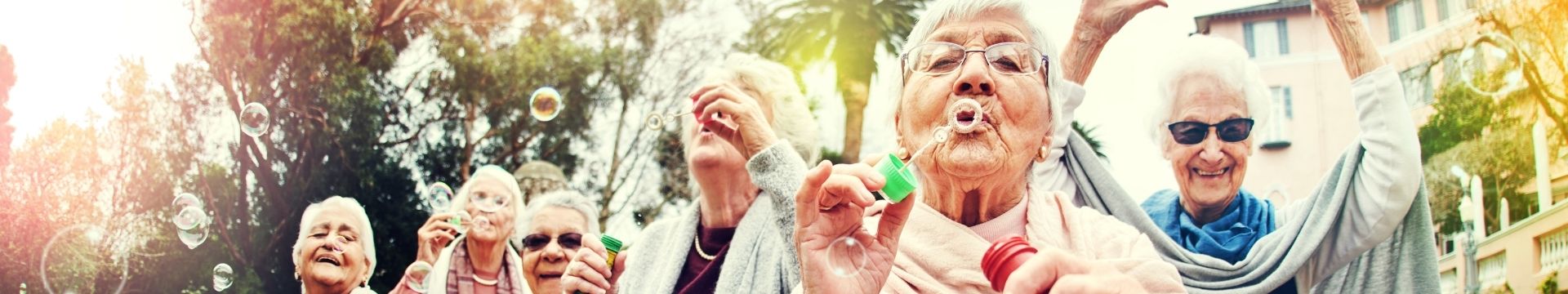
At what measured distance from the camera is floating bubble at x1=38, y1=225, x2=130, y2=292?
322 inches

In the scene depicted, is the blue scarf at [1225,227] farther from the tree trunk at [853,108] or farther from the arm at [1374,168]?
the tree trunk at [853,108]

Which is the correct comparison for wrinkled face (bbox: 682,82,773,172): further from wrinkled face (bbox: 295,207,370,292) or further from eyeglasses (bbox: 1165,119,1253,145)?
wrinkled face (bbox: 295,207,370,292)

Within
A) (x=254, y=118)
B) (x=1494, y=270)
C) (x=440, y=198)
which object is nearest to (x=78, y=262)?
(x=254, y=118)

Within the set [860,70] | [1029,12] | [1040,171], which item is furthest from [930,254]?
[860,70]

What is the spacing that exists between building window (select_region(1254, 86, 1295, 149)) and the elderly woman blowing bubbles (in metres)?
2.22

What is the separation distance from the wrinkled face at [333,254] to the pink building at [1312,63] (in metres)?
3.23

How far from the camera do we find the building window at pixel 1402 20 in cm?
492

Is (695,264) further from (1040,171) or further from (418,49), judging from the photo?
(418,49)

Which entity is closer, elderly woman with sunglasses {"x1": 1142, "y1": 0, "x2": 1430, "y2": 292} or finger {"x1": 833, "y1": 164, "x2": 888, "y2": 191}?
finger {"x1": 833, "y1": 164, "x2": 888, "y2": 191}

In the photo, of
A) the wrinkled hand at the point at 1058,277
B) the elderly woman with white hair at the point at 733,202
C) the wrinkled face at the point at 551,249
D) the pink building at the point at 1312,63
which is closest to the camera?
the wrinkled hand at the point at 1058,277

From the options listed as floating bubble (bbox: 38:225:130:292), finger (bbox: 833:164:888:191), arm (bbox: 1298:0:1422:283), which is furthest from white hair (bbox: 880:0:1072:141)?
floating bubble (bbox: 38:225:130:292)

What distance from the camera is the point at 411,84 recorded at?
40.5 feet

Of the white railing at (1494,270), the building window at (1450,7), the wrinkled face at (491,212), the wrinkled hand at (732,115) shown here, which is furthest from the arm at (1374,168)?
the wrinkled face at (491,212)

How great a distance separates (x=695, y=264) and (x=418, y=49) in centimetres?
996
